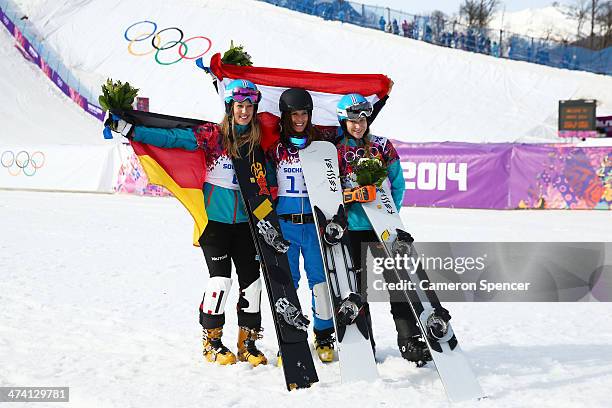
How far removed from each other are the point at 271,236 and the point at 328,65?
92.7 ft

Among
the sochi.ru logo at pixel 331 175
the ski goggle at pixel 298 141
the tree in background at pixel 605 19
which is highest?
the tree in background at pixel 605 19

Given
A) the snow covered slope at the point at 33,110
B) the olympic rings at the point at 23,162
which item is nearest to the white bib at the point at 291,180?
the olympic rings at the point at 23,162

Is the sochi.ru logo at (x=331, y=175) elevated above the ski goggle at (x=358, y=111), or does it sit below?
below

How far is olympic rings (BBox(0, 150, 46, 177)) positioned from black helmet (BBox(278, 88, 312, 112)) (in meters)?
16.7

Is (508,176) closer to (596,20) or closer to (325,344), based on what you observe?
(325,344)

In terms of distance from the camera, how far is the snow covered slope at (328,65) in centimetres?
2730

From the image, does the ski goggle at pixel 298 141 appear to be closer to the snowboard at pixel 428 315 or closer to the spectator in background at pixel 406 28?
the snowboard at pixel 428 315

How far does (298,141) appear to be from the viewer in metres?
4.30

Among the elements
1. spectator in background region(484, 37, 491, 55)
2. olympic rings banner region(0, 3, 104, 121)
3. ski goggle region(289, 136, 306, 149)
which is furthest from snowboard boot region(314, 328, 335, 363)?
spectator in background region(484, 37, 491, 55)

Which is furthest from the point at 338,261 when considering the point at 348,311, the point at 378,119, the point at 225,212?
the point at 378,119

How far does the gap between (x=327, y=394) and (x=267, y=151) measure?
1689 millimetres

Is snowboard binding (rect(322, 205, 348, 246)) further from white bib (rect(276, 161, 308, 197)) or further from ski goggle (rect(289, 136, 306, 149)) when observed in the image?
ski goggle (rect(289, 136, 306, 149))

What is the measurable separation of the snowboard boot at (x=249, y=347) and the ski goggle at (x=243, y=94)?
62.1 inches

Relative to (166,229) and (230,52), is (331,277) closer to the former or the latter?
(230,52)
